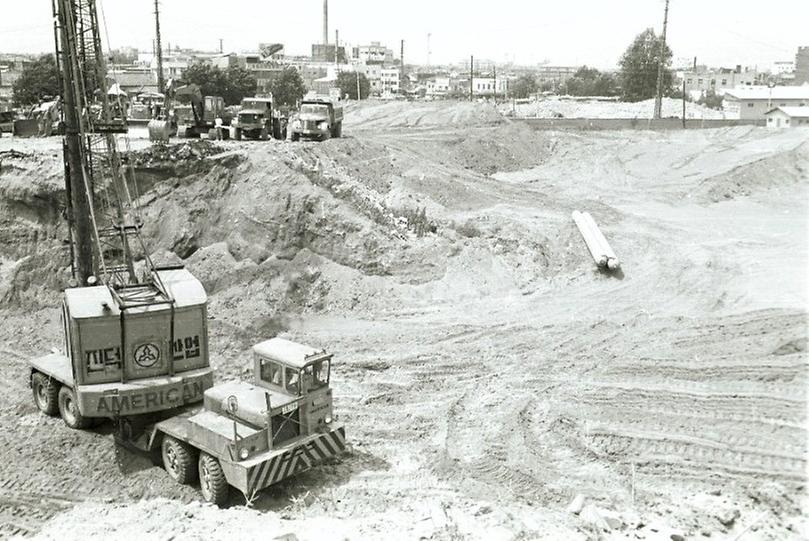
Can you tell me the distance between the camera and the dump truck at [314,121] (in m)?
31.7

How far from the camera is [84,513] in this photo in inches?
455

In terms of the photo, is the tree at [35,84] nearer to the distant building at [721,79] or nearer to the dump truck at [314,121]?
the dump truck at [314,121]

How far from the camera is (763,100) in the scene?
7325cm

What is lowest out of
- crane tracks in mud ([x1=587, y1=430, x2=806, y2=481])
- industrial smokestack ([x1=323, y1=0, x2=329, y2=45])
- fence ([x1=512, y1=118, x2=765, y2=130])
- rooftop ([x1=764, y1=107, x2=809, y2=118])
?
crane tracks in mud ([x1=587, y1=430, x2=806, y2=481])

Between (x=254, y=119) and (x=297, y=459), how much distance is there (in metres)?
23.5

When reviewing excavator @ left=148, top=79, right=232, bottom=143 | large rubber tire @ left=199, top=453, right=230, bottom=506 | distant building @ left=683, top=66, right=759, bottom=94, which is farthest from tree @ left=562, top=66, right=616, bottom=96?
large rubber tire @ left=199, top=453, right=230, bottom=506

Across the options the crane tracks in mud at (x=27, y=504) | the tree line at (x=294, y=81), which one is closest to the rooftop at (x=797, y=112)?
the tree line at (x=294, y=81)

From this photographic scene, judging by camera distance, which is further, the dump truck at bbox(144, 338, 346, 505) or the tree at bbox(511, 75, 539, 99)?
the tree at bbox(511, 75, 539, 99)

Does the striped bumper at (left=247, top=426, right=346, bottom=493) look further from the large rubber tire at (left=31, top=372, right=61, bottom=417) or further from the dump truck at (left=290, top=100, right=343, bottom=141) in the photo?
the dump truck at (left=290, top=100, right=343, bottom=141)

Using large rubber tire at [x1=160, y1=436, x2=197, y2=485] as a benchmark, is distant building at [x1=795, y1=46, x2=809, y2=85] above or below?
above

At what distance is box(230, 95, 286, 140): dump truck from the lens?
32906 mm

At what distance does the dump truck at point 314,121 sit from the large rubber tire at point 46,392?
59.6ft

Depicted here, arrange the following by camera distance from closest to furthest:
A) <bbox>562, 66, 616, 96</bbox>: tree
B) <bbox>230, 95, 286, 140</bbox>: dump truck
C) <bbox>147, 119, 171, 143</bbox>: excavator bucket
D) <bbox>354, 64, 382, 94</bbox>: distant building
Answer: <bbox>147, 119, 171, 143</bbox>: excavator bucket → <bbox>230, 95, 286, 140</bbox>: dump truck → <bbox>562, 66, 616, 96</bbox>: tree → <bbox>354, 64, 382, 94</bbox>: distant building

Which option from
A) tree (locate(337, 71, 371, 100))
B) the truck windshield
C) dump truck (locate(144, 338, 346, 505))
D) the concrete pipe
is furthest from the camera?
tree (locate(337, 71, 371, 100))
